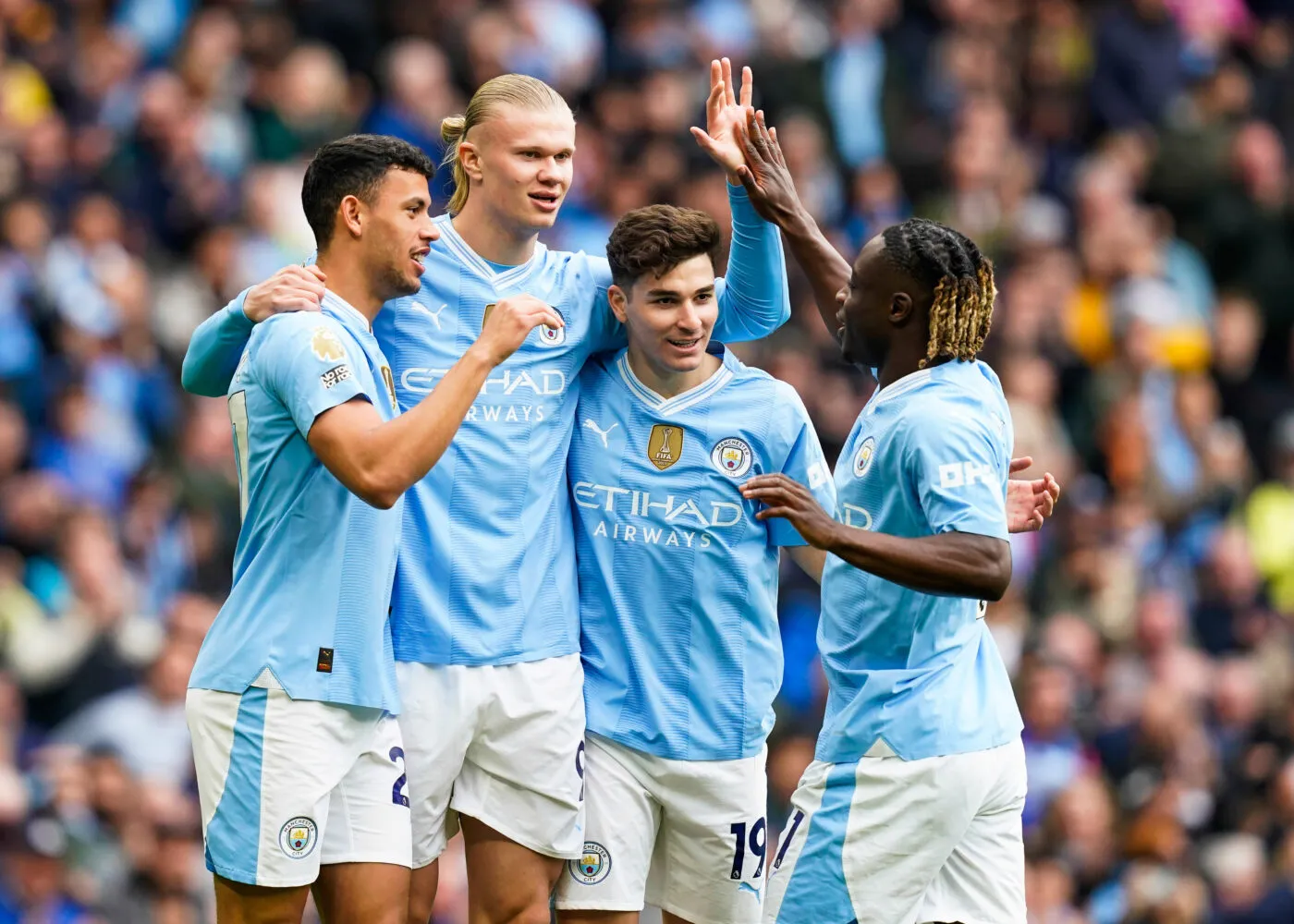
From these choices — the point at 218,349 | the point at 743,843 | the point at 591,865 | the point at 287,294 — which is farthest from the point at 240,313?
the point at 743,843

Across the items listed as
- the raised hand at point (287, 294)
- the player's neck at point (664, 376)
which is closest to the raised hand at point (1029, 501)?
the player's neck at point (664, 376)

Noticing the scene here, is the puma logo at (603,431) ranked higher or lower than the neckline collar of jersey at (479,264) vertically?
lower

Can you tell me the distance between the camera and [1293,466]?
1348 centimetres

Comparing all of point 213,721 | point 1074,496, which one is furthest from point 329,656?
point 1074,496

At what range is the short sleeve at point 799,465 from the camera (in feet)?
20.2

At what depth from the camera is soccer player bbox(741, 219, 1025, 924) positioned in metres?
5.10

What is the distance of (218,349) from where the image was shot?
5.82 m

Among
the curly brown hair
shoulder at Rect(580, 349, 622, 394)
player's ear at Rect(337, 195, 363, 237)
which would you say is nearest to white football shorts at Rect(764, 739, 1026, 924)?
shoulder at Rect(580, 349, 622, 394)

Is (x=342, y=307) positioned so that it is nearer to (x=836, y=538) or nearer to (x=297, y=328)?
(x=297, y=328)

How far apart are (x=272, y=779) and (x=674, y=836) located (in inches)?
56.7

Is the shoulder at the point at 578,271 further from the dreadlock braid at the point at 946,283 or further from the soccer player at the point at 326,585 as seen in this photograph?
the dreadlock braid at the point at 946,283

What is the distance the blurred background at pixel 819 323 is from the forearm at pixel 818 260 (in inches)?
152

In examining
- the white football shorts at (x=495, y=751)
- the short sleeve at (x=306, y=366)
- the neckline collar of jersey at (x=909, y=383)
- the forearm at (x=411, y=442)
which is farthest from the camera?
the white football shorts at (x=495, y=751)

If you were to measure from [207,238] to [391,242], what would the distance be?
19.7 ft
